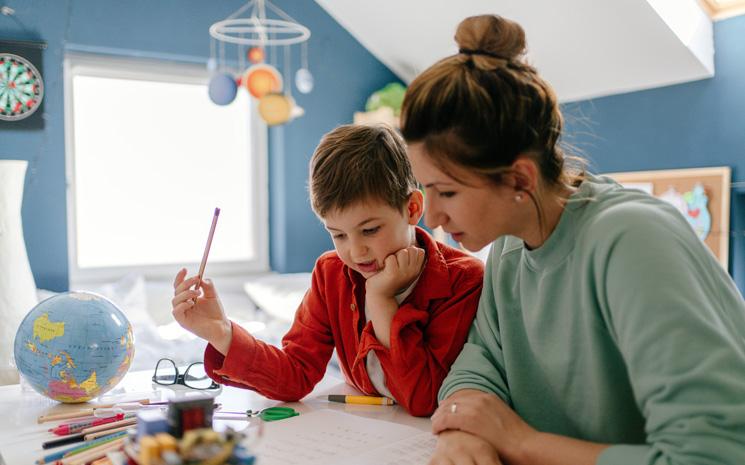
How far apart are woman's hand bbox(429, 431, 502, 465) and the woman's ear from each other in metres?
0.34

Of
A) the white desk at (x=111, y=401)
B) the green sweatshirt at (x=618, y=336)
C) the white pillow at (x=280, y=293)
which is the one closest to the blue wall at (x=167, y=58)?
the white pillow at (x=280, y=293)

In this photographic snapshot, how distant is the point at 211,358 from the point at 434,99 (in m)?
0.67

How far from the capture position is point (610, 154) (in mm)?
3324

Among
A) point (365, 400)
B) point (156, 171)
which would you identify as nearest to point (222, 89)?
point (156, 171)

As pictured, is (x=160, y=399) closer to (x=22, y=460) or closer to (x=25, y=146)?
(x=22, y=460)

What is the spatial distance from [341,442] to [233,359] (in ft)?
1.03

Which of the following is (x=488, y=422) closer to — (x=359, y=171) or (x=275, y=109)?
(x=359, y=171)

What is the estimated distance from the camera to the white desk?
99 centimetres

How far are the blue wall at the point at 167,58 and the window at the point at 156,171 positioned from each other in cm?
12

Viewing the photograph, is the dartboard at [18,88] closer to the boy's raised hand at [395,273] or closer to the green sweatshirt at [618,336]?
the boy's raised hand at [395,273]

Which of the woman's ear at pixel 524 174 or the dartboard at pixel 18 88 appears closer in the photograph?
the woman's ear at pixel 524 174

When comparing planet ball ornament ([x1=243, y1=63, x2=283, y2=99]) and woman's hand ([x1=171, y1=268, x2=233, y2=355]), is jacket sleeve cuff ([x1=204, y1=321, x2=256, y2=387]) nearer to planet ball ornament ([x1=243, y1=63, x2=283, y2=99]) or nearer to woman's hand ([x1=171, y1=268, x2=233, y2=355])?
woman's hand ([x1=171, y1=268, x2=233, y2=355])

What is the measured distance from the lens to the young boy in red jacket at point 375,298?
1.18 meters

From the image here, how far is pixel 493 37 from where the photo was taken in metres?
0.91
